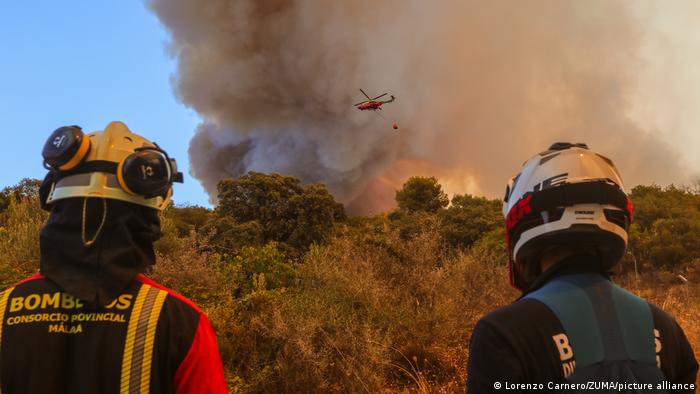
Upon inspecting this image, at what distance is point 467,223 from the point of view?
2206 centimetres

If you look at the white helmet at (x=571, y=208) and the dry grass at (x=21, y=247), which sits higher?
the dry grass at (x=21, y=247)

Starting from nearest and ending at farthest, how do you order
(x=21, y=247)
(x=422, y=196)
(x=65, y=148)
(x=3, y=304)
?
(x=3, y=304), (x=65, y=148), (x=21, y=247), (x=422, y=196)

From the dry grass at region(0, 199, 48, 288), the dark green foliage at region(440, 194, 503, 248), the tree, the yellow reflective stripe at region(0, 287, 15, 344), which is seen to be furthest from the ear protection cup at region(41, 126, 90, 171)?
the tree

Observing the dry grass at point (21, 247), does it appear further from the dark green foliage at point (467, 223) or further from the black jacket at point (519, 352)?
the dark green foliage at point (467, 223)

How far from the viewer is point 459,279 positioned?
24.4 feet

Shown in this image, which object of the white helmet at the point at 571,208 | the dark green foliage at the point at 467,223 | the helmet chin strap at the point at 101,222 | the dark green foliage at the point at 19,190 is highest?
the dark green foliage at the point at 467,223

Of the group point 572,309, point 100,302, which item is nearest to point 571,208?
point 572,309

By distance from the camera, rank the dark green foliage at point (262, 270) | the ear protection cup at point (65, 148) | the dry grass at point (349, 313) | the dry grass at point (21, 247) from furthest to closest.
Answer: the dark green foliage at point (262, 270), the dry grass at point (21, 247), the dry grass at point (349, 313), the ear protection cup at point (65, 148)

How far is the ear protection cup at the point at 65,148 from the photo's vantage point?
59.8 inches

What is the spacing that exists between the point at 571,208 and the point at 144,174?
133cm

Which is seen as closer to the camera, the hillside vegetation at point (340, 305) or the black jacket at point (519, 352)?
the black jacket at point (519, 352)

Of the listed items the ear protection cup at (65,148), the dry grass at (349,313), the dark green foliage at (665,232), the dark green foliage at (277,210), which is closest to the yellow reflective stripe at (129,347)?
the ear protection cup at (65,148)

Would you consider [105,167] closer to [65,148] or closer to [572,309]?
[65,148]

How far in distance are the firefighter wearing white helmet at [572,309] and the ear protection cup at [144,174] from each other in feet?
3.55
